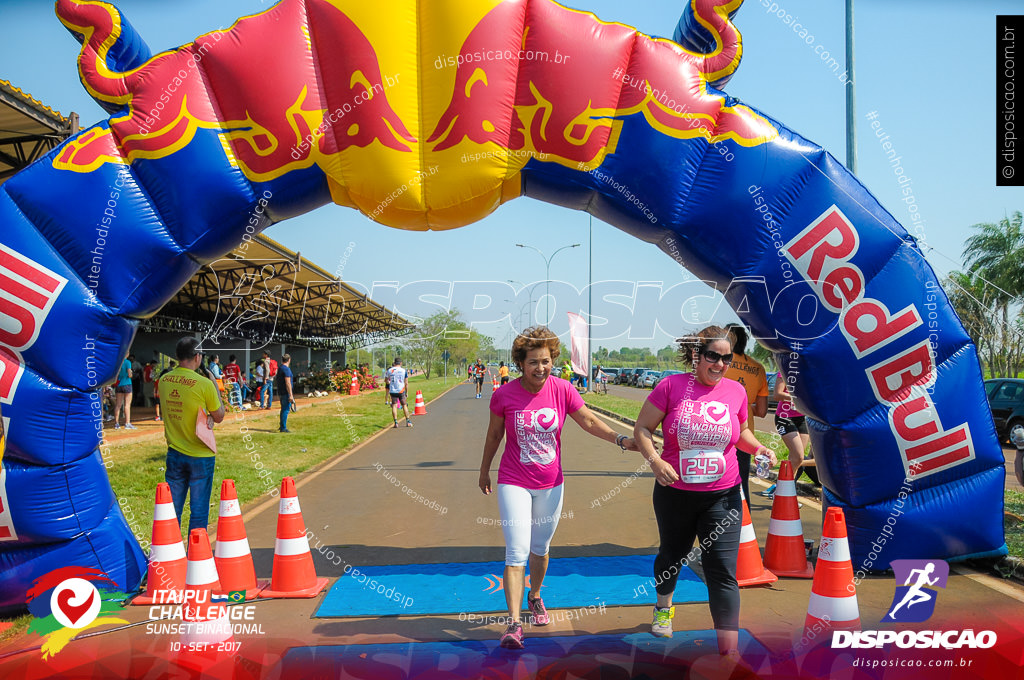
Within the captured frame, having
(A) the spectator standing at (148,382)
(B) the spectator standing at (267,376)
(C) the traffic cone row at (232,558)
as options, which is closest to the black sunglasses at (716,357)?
(C) the traffic cone row at (232,558)

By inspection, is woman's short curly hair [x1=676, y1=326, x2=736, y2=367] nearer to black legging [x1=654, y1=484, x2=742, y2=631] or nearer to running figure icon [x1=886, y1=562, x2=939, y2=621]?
black legging [x1=654, y1=484, x2=742, y2=631]

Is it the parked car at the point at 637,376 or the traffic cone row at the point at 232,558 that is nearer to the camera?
the traffic cone row at the point at 232,558

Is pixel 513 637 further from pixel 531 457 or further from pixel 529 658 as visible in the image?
pixel 531 457

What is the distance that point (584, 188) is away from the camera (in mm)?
5215

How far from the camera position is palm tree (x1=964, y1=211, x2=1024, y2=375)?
24688 millimetres

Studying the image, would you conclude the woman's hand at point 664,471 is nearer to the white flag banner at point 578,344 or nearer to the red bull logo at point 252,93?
the red bull logo at point 252,93

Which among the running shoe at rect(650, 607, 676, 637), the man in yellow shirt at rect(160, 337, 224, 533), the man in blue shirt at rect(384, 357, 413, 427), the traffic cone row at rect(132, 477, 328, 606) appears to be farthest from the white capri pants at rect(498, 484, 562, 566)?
the man in blue shirt at rect(384, 357, 413, 427)

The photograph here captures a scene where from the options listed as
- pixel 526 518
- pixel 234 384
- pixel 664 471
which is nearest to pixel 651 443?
pixel 664 471

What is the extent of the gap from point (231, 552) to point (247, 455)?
7.29 meters

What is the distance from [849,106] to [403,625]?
7931 millimetres

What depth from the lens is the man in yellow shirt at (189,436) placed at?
208 inches

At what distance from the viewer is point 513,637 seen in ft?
12.5

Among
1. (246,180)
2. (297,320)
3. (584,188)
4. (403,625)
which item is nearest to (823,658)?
(403,625)

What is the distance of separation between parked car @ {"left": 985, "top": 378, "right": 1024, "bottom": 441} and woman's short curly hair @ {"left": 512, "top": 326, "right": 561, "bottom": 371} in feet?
43.5
